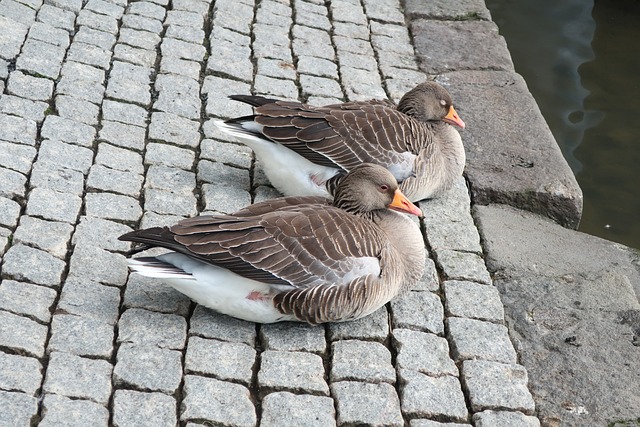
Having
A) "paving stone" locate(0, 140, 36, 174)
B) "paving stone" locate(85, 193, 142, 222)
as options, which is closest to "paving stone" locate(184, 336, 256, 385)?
"paving stone" locate(85, 193, 142, 222)

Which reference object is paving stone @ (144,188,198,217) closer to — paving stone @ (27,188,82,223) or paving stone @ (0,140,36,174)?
paving stone @ (27,188,82,223)

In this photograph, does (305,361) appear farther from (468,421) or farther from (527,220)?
(527,220)

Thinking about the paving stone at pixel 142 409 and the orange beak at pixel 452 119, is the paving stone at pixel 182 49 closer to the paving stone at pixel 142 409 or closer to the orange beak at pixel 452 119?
the orange beak at pixel 452 119

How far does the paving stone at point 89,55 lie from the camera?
690 cm

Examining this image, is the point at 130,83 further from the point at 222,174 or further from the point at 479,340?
the point at 479,340

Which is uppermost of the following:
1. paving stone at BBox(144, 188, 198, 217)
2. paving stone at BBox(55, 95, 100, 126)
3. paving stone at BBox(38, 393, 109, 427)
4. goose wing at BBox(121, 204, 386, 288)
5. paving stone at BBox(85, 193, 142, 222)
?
goose wing at BBox(121, 204, 386, 288)

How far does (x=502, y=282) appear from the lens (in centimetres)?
556

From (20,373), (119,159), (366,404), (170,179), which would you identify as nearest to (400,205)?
(366,404)

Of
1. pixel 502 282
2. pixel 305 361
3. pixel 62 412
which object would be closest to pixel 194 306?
pixel 305 361

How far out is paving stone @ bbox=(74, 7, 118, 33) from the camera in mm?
7387

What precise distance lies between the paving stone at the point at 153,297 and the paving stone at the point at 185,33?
3.13m

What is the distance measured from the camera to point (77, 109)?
6.32 meters

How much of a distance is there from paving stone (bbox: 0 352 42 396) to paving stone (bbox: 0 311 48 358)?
6 cm

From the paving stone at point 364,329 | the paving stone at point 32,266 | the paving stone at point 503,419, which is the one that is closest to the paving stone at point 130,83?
the paving stone at point 32,266
